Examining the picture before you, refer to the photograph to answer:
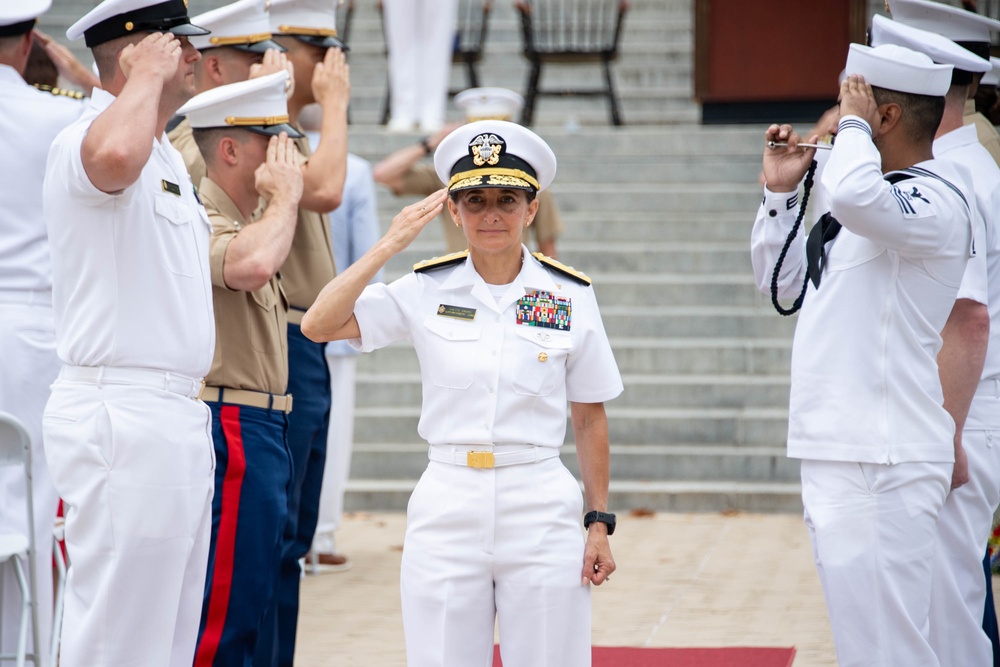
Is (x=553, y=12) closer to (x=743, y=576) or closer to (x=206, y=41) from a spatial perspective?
(x=743, y=576)

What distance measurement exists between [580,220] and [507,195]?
271 inches

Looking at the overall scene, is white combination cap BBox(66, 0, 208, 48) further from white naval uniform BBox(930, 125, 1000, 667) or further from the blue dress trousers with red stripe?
white naval uniform BBox(930, 125, 1000, 667)

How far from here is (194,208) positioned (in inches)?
136

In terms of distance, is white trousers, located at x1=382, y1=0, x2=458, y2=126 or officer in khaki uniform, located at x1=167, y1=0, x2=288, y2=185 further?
white trousers, located at x1=382, y1=0, x2=458, y2=126

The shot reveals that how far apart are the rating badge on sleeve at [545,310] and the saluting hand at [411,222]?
319 millimetres

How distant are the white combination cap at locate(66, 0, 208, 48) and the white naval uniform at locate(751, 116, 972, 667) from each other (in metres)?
1.71

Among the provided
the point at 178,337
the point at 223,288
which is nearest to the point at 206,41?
the point at 223,288

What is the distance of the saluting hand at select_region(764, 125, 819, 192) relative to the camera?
3727 mm

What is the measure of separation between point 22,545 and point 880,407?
244 cm

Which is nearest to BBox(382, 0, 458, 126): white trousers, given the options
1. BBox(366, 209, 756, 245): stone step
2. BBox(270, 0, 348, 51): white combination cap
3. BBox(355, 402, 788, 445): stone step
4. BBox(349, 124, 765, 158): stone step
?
BBox(349, 124, 765, 158): stone step

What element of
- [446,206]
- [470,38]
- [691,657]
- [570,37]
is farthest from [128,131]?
[470,38]

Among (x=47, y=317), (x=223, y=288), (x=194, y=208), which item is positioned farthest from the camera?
(x=47, y=317)

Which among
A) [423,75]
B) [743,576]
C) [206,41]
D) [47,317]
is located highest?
[206,41]

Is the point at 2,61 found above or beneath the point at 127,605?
above
